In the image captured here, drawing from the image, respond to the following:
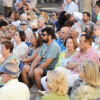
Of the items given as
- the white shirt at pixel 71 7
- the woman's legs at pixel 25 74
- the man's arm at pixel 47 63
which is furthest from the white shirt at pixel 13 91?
the white shirt at pixel 71 7

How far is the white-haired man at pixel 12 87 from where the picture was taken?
190 inches

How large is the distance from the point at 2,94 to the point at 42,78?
77.8 inches

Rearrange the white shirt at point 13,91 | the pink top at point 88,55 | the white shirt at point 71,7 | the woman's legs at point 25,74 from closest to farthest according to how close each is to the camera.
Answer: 1. the white shirt at point 13,91
2. the pink top at point 88,55
3. the woman's legs at point 25,74
4. the white shirt at point 71,7

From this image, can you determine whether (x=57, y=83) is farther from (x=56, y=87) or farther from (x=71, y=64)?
(x=71, y=64)

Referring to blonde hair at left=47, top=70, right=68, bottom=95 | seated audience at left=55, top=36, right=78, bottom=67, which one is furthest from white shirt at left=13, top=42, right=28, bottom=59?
blonde hair at left=47, top=70, right=68, bottom=95

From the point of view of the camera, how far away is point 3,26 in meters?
11.0

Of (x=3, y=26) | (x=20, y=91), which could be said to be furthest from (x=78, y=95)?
(x=3, y=26)

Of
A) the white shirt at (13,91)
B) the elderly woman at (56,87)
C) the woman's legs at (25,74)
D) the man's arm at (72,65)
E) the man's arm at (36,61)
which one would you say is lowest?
the woman's legs at (25,74)

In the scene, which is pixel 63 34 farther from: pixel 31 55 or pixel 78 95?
pixel 78 95

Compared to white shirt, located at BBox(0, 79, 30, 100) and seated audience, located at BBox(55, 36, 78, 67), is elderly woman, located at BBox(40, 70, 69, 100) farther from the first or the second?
seated audience, located at BBox(55, 36, 78, 67)

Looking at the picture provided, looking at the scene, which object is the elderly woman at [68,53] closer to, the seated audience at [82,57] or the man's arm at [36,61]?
the seated audience at [82,57]

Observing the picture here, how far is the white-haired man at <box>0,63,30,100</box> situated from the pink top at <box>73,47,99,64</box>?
183cm

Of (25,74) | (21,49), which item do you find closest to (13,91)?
(25,74)

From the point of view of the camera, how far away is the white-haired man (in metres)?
4.82
